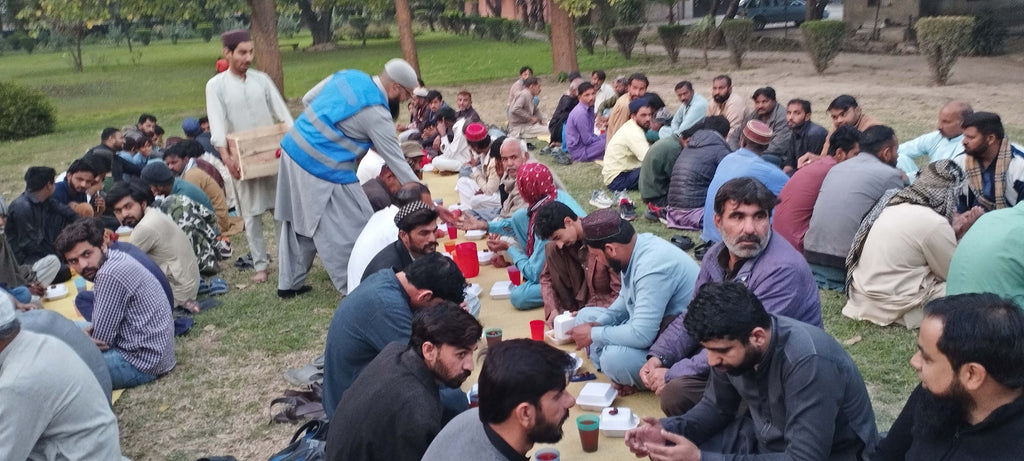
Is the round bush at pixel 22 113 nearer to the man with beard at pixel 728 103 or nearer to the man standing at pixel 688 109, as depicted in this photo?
the man standing at pixel 688 109

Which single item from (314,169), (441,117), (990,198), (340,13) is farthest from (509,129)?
(340,13)

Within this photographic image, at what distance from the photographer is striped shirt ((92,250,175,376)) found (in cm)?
549

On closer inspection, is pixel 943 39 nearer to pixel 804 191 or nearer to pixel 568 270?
pixel 804 191

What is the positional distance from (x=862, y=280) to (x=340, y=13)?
51373 millimetres

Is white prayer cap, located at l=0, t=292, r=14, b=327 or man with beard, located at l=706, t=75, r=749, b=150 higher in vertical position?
white prayer cap, located at l=0, t=292, r=14, b=327

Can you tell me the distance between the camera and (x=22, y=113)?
64.0ft

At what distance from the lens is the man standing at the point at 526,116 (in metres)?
14.1

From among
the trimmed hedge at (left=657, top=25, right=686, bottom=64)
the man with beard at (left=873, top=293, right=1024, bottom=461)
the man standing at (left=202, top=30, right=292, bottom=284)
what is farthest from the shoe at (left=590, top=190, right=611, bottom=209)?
the trimmed hedge at (left=657, top=25, right=686, bottom=64)

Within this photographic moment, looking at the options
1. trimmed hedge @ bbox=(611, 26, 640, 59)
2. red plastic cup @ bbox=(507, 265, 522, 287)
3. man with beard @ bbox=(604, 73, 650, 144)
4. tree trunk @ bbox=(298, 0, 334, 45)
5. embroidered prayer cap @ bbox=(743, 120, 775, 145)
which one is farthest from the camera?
tree trunk @ bbox=(298, 0, 334, 45)

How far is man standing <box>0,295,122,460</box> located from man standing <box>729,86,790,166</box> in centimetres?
701

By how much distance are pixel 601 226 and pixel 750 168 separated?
2863 millimetres

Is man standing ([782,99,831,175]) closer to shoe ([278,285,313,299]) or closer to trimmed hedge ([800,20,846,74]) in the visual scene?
shoe ([278,285,313,299])

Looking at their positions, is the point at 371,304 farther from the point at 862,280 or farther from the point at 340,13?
the point at 340,13

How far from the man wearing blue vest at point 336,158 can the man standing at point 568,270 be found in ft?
5.21
